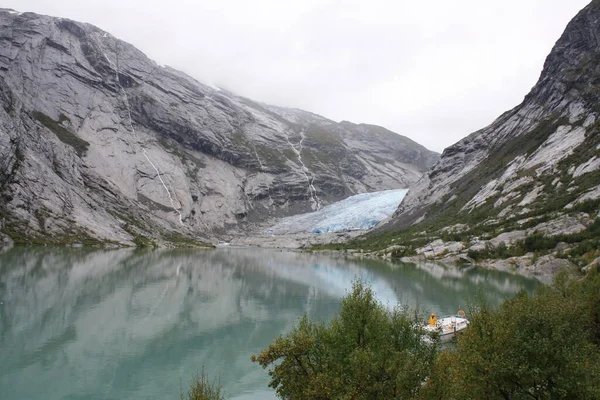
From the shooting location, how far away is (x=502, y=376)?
1090 cm

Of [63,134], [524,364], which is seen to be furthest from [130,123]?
[524,364]

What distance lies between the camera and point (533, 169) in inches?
3585

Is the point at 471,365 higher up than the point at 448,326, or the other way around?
the point at 471,365

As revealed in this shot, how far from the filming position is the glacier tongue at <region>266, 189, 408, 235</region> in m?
167

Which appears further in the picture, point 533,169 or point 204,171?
point 204,171

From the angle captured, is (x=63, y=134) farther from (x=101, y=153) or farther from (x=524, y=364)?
(x=524, y=364)

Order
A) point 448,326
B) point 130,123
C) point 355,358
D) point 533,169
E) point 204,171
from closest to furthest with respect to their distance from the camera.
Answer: point 355,358, point 448,326, point 533,169, point 130,123, point 204,171

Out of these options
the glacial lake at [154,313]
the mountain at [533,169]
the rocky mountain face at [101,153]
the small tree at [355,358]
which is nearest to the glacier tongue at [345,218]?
the rocky mountain face at [101,153]

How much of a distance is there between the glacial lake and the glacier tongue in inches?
3962

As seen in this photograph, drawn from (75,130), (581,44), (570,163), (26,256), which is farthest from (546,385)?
(75,130)

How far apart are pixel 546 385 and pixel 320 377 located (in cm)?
613

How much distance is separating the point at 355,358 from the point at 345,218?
16200 cm

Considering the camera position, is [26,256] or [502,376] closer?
[502,376]

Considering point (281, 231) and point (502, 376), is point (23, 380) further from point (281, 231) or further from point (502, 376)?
point (281, 231)
